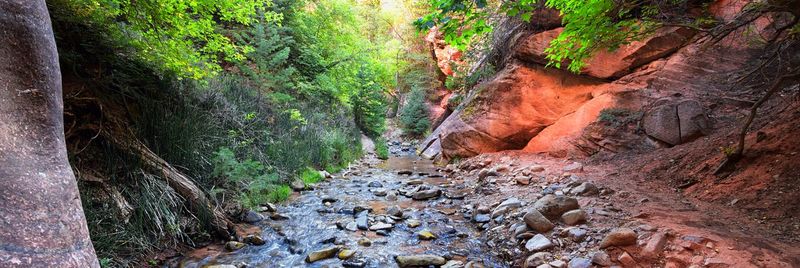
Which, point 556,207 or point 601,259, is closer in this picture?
point 601,259

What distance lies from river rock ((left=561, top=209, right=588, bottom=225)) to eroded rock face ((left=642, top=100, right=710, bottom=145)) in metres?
3.83

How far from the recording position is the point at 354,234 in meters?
4.68

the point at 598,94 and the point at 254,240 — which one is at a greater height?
the point at 598,94

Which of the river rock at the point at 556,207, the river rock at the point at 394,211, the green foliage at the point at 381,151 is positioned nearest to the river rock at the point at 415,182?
the river rock at the point at 394,211

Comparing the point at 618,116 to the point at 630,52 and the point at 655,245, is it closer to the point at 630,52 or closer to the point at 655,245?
the point at 630,52

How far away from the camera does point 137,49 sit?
4.23 m

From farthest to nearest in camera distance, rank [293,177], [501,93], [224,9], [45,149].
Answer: [501,93] < [293,177] < [224,9] < [45,149]

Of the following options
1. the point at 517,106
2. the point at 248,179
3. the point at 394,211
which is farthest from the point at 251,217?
the point at 517,106

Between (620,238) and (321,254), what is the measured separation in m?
2.99

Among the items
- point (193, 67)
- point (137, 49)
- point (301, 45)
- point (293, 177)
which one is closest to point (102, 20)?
point (137, 49)

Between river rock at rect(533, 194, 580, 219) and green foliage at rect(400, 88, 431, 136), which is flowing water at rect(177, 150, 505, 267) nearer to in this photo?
river rock at rect(533, 194, 580, 219)

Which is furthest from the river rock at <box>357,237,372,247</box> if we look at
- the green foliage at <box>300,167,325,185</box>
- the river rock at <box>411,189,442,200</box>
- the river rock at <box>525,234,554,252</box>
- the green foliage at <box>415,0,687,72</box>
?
the green foliage at <box>300,167,325,185</box>

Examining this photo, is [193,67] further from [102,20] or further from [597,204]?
[597,204]

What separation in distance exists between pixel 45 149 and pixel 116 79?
3490 millimetres
